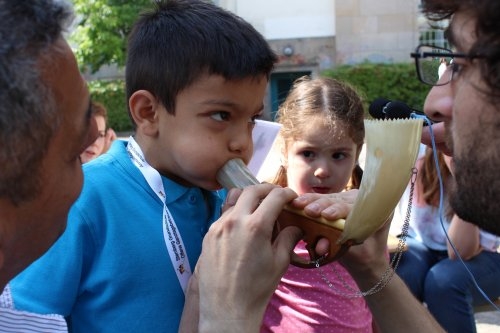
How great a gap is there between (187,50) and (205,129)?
29cm

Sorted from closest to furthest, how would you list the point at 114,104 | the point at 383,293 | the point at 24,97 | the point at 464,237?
1. the point at 24,97
2. the point at 383,293
3. the point at 464,237
4. the point at 114,104

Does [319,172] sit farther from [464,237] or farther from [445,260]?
[445,260]

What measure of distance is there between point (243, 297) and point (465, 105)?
0.81 m

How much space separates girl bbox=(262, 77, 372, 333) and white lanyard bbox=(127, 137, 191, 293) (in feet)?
2.72

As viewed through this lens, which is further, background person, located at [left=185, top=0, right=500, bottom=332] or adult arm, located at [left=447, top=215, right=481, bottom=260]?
adult arm, located at [left=447, top=215, right=481, bottom=260]

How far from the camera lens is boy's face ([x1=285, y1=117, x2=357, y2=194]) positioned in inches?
117

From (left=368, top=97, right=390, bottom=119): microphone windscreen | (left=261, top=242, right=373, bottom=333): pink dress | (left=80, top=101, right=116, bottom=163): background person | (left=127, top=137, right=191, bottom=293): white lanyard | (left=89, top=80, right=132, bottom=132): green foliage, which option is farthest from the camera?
(left=89, top=80, right=132, bottom=132): green foliage

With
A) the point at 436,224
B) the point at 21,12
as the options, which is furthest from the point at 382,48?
the point at 21,12

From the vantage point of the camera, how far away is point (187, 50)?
2.11 m

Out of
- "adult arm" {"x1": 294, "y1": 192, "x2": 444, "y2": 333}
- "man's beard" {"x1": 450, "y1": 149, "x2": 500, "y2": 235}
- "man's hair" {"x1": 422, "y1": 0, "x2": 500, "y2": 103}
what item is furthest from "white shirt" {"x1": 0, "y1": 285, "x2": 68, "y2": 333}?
"man's hair" {"x1": 422, "y1": 0, "x2": 500, "y2": 103}

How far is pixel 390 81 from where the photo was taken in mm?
19000

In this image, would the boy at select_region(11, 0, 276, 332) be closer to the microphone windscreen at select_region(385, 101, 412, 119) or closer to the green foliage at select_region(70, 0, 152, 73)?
the microphone windscreen at select_region(385, 101, 412, 119)

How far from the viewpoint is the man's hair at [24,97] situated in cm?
124

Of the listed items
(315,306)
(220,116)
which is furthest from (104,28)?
(220,116)
